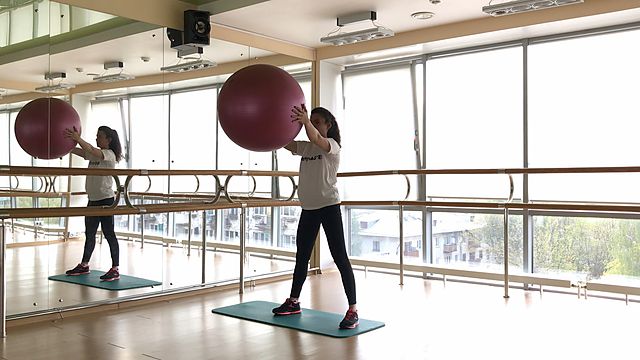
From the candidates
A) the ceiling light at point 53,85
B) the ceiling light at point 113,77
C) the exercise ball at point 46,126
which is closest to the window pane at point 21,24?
the ceiling light at point 53,85

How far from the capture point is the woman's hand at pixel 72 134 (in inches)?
155

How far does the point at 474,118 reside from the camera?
18.0 ft

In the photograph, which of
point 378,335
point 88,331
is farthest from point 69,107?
point 378,335

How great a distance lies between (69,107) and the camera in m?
4.02

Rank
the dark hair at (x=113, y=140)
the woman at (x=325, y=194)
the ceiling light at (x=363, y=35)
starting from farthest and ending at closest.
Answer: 1. the ceiling light at (x=363, y=35)
2. the dark hair at (x=113, y=140)
3. the woman at (x=325, y=194)

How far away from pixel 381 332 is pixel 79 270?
2167 mm

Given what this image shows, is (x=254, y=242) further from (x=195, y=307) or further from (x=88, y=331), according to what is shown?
(x=88, y=331)

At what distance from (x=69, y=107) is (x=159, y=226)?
1184 millimetres

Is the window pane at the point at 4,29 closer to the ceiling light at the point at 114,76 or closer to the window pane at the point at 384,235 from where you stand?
the ceiling light at the point at 114,76

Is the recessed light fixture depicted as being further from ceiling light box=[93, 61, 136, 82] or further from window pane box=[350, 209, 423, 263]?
ceiling light box=[93, 61, 136, 82]

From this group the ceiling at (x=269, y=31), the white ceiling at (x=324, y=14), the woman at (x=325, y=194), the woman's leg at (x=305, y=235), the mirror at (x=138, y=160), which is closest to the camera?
the woman at (x=325, y=194)

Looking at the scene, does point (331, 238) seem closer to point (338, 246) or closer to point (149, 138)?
point (338, 246)

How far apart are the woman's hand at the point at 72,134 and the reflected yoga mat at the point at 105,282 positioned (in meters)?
0.94

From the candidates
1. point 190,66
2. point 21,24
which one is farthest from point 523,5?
point 21,24
